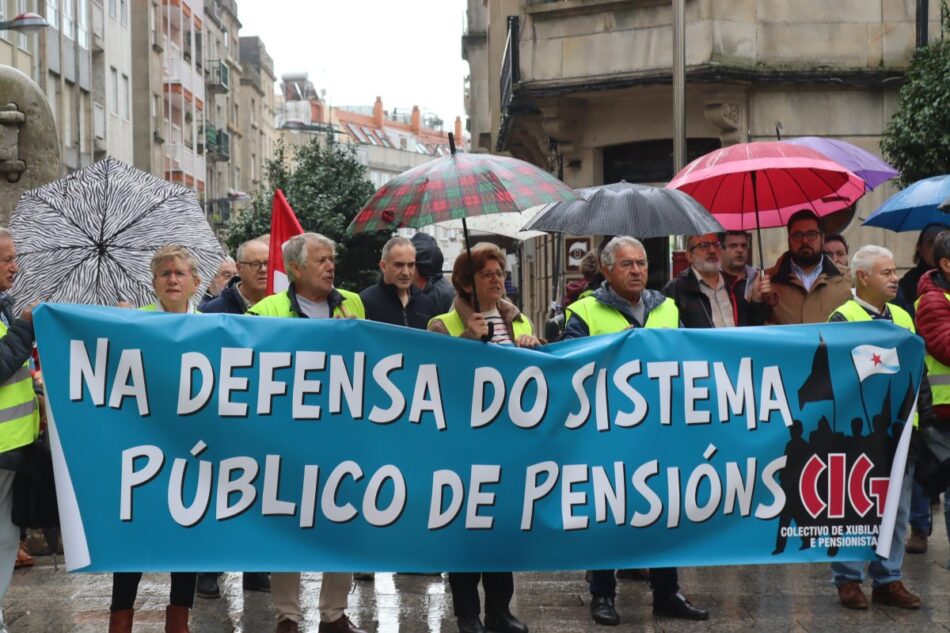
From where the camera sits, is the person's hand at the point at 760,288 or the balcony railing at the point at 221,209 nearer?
the person's hand at the point at 760,288

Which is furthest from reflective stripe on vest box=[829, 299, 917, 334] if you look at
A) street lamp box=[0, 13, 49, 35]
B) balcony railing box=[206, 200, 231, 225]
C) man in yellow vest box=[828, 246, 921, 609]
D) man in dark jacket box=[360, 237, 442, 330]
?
balcony railing box=[206, 200, 231, 225]

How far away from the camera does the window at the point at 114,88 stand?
52.4 metres

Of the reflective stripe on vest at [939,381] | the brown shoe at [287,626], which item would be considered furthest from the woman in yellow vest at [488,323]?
the reflective stripe on vest at [939,381]

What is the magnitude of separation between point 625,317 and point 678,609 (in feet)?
4.92

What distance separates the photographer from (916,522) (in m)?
10.0

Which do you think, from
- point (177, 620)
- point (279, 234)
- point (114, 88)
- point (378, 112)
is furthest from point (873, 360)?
point (378, 112)

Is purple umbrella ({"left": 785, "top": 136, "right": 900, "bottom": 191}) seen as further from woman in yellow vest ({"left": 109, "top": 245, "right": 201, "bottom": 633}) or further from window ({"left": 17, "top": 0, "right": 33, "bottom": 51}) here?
window ({"left": 17, "top": 0, "right": 33, "bottom": 51})

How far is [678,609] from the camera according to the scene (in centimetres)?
790

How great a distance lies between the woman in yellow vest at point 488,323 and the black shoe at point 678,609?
814 millimetres

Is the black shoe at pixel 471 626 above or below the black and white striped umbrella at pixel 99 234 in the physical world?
below

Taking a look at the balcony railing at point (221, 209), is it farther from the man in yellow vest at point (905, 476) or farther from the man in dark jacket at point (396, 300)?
the man in yellow vest at point (905, 476)

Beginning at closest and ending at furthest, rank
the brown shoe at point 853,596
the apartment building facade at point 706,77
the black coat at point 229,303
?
the brown shoe at point 853,596
the black coat at point 229,303
the apartment building facade at point 706,77

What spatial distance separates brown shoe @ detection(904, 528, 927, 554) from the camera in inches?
393

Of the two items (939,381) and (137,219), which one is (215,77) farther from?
(939,381)
